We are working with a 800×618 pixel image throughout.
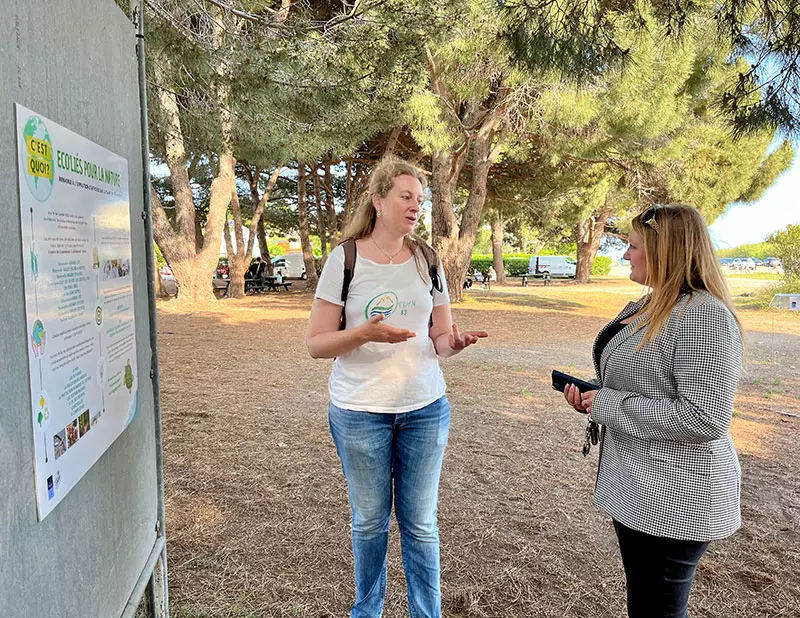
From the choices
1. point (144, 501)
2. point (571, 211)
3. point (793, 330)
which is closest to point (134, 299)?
point (144, 501)

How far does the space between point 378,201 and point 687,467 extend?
133 cm

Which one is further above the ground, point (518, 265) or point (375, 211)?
point (375, 211)

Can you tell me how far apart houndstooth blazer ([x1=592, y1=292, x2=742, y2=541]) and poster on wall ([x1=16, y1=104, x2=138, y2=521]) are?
1.41 metres

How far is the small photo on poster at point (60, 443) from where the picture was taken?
1.31 meters

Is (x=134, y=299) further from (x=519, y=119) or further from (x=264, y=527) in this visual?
(x=519, y=119)

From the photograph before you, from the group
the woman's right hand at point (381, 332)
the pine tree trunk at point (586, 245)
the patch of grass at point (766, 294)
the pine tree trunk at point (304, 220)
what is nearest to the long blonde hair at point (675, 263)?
the woman's right hand at point (381, 332)

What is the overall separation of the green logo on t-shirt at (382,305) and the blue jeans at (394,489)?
1.15 feet

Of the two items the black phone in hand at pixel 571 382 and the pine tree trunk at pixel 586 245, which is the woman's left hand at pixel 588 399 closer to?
the black phone in hand at pixel 571 382

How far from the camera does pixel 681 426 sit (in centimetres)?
161

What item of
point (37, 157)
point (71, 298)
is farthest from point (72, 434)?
point (37, 157)

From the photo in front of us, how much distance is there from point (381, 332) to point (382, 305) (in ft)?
0.82

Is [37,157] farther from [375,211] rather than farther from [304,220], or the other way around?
[304,220]

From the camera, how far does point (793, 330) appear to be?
1269 cm

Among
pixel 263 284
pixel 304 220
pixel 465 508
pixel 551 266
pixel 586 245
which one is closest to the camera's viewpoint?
pixel 465 508
